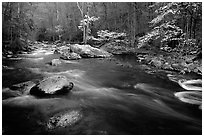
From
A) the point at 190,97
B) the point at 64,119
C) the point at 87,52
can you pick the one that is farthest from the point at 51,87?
the point at 87,52

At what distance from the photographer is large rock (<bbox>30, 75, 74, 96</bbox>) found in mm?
4547

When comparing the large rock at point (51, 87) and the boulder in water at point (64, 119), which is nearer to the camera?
the boulder in water at point (64, 119)

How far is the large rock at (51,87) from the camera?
4547 mm

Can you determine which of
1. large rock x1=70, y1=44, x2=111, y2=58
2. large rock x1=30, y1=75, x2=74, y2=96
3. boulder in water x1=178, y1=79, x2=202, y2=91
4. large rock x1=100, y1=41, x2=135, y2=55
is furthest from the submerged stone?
large rock x1=100, y1=41, x2=135, y2=55

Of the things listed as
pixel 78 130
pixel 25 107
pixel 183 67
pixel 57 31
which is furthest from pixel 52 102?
pixel 57 31

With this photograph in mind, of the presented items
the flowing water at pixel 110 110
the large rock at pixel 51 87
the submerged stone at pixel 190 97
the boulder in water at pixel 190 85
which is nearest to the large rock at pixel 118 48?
the boulder in water at pixel 190 85

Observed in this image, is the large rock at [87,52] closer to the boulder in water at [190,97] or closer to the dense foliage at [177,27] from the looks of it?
the dense foliage at [177,27]

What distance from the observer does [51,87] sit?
4633 millimetres

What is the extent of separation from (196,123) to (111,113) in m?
1.57

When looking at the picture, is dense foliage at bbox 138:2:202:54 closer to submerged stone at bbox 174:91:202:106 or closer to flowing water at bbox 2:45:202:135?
flowing water at bbox 2:45:202:135

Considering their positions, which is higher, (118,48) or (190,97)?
(118,48)

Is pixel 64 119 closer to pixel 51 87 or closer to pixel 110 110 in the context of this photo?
pixel 110 110

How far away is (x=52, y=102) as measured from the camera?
4180 millimetres

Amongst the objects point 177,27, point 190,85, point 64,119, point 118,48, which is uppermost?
point 177,27
